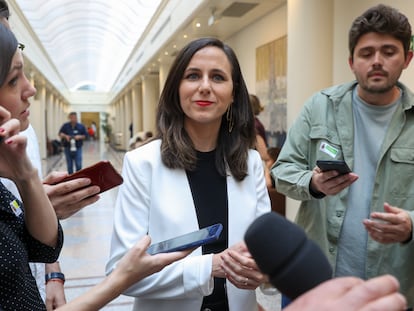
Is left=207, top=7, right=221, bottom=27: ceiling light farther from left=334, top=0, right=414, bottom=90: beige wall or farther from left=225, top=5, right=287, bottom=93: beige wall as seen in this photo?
left=334, top=0, right=414, bottom=90: beige wall

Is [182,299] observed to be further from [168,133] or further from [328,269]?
[328,269]

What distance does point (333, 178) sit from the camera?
172 centimetres

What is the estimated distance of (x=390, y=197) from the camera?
1830 millimetres

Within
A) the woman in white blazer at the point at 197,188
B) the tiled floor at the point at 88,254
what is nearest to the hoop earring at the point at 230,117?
the woman in white blazer at the point at 197,188

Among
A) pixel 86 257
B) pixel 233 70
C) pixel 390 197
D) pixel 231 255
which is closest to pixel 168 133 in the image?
pixel 233 70

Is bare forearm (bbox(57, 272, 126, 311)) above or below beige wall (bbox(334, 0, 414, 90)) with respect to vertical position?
below

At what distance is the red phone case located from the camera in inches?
56.8

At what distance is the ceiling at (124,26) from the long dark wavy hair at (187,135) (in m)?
7.40

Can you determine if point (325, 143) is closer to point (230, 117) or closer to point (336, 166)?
point (336, 166)

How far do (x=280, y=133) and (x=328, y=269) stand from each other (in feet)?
28.3

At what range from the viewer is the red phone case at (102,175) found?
1442 mm

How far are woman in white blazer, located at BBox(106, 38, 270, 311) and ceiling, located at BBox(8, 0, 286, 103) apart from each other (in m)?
7.50

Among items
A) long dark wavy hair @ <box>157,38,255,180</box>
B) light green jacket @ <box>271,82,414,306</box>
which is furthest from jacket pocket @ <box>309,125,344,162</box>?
long dark wavy hair @ <box>157,38,255,180</box>

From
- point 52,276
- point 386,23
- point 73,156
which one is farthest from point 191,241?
point 73,156
